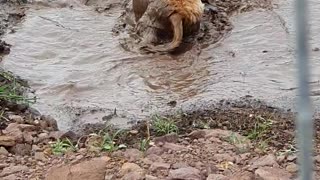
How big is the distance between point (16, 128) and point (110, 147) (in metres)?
0.71

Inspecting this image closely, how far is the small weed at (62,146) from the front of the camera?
3.54 meters

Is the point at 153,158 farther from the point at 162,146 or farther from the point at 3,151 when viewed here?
the point at 3,151

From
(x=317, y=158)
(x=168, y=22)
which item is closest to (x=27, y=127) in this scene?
(x=317, y=158)

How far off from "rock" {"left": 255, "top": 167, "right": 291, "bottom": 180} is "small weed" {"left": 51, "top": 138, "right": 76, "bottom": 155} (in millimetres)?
1068

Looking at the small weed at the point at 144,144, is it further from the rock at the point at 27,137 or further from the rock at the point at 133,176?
the rock at the point at 27,137

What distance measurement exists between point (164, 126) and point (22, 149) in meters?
0.88

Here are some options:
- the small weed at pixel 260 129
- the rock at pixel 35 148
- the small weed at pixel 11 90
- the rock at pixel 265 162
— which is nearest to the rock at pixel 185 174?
the rock at pixel 265 162

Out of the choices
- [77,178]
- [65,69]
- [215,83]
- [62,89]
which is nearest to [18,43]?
[65,69]

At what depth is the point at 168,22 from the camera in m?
6.14

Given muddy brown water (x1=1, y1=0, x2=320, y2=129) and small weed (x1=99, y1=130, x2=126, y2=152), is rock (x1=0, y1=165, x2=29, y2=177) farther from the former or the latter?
muddy brown water (x1=1, y1=0, x2=320, y2=129)

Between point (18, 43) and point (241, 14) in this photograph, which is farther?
point (241, 14)

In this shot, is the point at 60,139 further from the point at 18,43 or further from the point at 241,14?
the point at 241,14

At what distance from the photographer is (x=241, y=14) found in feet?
22.3

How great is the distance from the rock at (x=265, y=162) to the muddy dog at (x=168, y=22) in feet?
9.17
